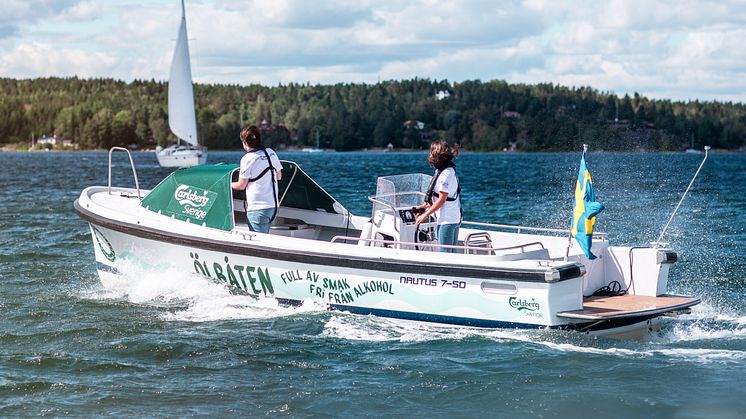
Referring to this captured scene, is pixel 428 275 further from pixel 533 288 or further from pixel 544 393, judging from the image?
pixel 544 393

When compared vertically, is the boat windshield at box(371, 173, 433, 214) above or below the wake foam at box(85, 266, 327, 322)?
above

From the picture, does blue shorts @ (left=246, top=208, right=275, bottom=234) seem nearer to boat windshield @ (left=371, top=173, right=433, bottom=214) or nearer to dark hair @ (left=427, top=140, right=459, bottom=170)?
boat windshield @ (left=371, top=173, right=433, bottom=214)

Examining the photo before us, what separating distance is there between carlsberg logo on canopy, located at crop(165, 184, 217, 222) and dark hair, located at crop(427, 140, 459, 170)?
118 inches

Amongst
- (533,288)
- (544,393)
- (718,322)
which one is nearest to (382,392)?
(544,393)

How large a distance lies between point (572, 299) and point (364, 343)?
7.44 ft

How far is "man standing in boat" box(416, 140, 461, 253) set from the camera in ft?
36.6

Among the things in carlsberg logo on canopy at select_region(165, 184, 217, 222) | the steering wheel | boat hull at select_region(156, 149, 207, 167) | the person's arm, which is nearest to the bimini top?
carlsberg logo on canopy at select_region(165, 184, 217, 222)

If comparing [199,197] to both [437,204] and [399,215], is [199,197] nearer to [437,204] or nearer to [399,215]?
[399,215]

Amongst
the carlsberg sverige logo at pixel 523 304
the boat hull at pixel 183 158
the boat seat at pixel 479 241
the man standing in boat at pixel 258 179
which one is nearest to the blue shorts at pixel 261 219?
the man standing in boat at pixel 258 179

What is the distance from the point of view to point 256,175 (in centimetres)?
1189

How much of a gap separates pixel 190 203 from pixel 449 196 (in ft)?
11.6

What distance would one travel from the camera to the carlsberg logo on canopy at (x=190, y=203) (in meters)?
12.5

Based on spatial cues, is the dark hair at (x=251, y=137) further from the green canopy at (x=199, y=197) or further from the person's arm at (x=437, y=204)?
the person's arm at (x=437, y=204)

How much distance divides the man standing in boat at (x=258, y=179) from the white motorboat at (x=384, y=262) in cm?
29
